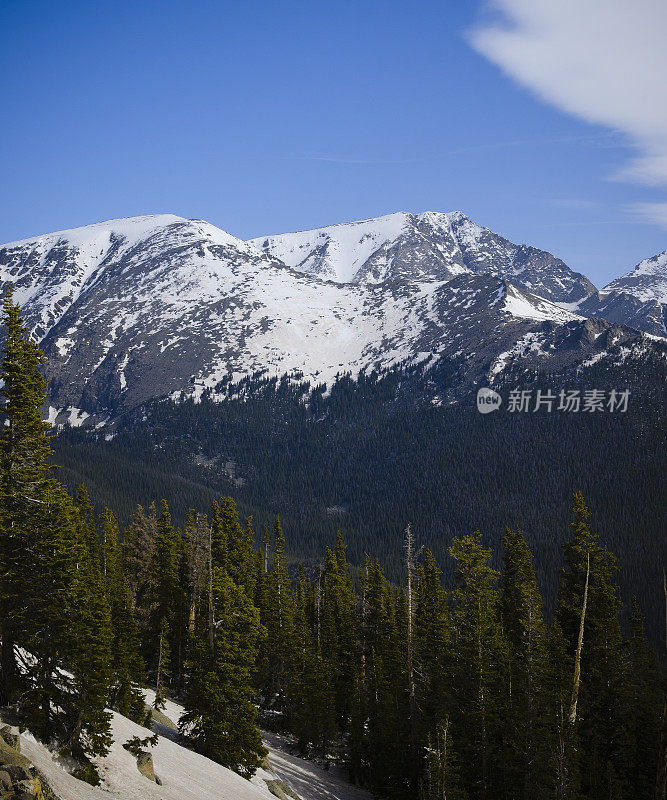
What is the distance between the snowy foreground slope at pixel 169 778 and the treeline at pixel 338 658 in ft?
3.64

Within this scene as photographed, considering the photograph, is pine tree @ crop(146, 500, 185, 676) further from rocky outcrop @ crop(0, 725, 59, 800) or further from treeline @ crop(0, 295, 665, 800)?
rocky outcrop @ crop(0, 725, 59, 800)

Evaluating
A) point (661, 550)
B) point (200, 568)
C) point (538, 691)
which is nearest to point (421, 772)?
point (538, 691)

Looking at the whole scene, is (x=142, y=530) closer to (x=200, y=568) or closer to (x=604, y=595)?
(x=200, y=568)

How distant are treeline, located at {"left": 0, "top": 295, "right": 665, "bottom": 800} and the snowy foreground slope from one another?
3.64ft

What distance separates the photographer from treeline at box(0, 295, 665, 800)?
1028 inches

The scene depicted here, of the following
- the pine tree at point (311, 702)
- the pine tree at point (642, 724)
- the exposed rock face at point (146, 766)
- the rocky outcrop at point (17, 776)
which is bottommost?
the pine tree at point (311, 702)

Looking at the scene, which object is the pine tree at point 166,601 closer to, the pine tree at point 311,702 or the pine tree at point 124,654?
the pine tree at point 124,654

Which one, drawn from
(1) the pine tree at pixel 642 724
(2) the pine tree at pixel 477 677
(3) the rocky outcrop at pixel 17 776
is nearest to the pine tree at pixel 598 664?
(1) the pine tree at pixel 642 724

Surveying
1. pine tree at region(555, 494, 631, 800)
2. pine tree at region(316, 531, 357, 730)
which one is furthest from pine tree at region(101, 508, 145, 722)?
pine tree at region(555, 494, 631, 800)

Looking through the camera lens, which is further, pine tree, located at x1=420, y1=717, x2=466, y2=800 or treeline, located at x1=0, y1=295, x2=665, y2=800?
pine tree, located at x1=420, y1=717, x2=466, y2=800

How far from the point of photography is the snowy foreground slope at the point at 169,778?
23938 mm

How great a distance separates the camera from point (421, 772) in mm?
42500

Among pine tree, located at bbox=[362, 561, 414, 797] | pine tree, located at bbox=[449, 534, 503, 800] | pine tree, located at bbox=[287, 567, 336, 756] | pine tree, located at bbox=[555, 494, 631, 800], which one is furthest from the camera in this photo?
pine tree, located at bbox=[287, 567, 336, 756]

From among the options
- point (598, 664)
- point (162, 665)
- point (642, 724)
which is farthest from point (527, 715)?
point (162, 665)
